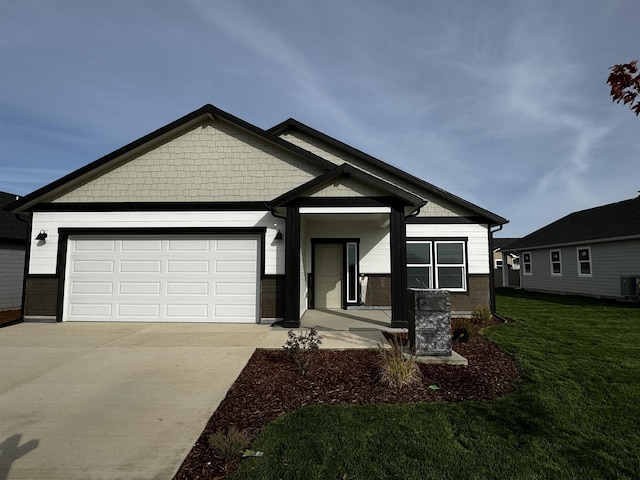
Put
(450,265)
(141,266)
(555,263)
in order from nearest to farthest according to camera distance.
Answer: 1. (141,266)
2. (450,265)
3. (555,263)

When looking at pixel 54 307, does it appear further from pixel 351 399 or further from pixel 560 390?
pixel 560 390

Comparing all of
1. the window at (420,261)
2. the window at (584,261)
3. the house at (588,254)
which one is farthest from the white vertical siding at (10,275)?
the window at (584,261)

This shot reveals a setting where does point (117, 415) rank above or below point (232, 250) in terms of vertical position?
below

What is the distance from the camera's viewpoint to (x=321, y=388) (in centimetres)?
466

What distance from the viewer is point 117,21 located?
9328 millimetres

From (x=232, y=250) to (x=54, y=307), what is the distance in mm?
5333

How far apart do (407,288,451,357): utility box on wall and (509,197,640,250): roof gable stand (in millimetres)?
14757

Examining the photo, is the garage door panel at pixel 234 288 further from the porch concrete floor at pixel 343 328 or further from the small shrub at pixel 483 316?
the small shrub at pixel 483 316

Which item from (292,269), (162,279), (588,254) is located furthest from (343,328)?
(588,254)

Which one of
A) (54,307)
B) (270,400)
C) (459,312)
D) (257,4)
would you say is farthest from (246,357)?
(257,4)

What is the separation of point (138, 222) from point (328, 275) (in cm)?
640

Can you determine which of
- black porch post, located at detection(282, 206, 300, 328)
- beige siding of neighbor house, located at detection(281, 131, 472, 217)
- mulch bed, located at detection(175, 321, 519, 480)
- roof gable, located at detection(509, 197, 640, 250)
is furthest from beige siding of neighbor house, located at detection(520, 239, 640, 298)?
black porch post, located at detection(282, 206, 300, 328)

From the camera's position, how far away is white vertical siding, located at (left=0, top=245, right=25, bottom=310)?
12617mm

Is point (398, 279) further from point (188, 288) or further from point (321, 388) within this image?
point (188, 288)
